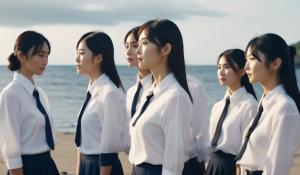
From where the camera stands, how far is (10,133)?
4801 millimetres

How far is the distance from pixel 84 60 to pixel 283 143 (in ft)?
5.78

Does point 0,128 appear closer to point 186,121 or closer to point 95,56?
point 95,56

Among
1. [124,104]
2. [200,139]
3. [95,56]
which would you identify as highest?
[95,56]

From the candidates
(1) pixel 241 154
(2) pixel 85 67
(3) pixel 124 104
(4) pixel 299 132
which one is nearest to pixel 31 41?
(2) pixel 85 67

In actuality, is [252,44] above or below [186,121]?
above

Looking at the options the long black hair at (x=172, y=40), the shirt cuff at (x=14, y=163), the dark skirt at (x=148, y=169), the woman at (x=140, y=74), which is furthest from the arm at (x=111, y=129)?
the long black hair at (x=172, y=40)

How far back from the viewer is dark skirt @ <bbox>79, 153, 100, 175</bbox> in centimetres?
514

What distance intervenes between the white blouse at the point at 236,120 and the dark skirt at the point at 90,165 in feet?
3.63

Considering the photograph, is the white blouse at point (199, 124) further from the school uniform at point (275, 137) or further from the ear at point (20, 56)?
the ear at point (20, 56)

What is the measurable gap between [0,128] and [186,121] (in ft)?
5.16

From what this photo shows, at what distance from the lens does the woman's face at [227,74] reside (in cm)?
575

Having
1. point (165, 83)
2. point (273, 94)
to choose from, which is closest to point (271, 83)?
point (273, 94)

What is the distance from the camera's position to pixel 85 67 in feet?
17.0

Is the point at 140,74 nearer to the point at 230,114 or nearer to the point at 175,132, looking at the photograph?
the point at 230,114
